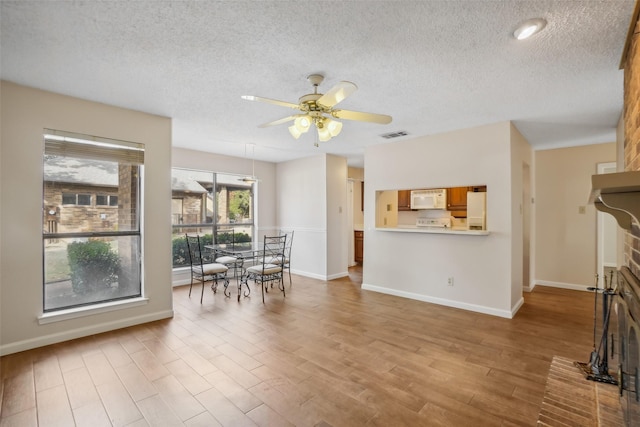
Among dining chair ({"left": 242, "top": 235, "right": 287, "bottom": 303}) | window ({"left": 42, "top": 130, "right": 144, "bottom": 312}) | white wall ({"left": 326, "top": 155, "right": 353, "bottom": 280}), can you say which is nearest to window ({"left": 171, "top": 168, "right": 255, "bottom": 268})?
dining chair ({"left": 242, "top": 235, "right": 287, "bottom": 303})

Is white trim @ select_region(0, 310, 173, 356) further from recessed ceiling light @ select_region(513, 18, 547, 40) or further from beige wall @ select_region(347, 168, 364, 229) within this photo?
beige wall @ select_region(347, 168, 364, 229)

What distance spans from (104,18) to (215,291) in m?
4.10

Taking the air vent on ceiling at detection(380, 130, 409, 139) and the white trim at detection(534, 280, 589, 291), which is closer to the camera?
the air vent on ceiling at detection(380, 130, 409, 139)

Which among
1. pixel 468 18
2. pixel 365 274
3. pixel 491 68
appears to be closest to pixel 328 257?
pixel 365 274

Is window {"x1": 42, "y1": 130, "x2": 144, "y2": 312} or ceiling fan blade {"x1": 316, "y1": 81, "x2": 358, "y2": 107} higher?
ceiling fan blade {"x1": 316, "y1": 81, "x2": 358, "y2": 107}

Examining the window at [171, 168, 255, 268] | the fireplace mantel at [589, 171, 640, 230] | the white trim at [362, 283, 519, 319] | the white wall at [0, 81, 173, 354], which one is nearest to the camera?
the fireplace mantel at [589, 171, 640, 230]

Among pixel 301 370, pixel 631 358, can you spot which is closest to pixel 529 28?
pixel 631 358

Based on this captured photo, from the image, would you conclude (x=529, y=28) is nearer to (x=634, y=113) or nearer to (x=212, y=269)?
(x=634, y=113)

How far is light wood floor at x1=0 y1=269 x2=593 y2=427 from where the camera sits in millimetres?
1955

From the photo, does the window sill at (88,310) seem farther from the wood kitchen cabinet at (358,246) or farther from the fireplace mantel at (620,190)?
the wood kitchen cabinet at (358,246)

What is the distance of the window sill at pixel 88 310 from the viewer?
296cm

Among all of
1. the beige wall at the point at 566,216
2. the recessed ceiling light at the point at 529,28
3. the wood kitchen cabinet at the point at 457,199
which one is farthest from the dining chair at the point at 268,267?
the beige wall at the point at 566,216

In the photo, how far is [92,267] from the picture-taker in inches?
133

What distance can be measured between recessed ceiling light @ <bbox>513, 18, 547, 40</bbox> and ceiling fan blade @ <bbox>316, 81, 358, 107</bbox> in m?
1.10
